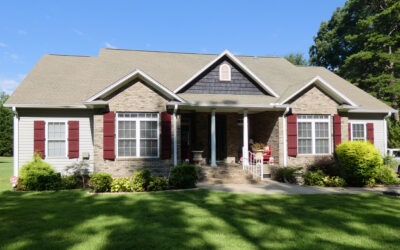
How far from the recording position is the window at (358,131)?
54.9ft

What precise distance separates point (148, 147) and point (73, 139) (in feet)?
12.2

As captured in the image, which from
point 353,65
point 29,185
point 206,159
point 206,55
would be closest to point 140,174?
point 29,185

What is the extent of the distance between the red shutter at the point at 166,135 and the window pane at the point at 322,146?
7613 mm

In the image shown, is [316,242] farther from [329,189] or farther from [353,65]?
[353,65]

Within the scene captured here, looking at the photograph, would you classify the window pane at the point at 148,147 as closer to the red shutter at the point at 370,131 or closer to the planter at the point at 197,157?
the planter at the point at 197,157

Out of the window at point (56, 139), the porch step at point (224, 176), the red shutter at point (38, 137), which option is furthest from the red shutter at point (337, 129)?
the red shutter at point (38, 137)

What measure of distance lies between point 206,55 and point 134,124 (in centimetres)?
965

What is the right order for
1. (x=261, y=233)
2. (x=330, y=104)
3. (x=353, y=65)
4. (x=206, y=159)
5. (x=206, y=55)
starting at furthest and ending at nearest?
(x=353, y=65), (x=206, y=55), (x=206, y=159), (x=330, y=104), (x=261, y=233)

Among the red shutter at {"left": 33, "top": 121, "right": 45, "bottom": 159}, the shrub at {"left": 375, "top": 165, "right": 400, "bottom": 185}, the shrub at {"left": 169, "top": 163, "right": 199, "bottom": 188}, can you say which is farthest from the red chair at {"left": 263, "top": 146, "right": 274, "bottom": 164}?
the red shutter at {"left": 33, "top": 121, "right": 45, "bottom": 159}

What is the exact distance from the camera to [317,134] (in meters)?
15.1

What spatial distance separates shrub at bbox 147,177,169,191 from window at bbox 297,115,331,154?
7484mm

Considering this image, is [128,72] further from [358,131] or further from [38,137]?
[358,131]

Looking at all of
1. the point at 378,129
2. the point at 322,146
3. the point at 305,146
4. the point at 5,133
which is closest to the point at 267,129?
the point at 305,146

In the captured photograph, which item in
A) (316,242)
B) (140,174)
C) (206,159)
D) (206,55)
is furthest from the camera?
(206,55)
